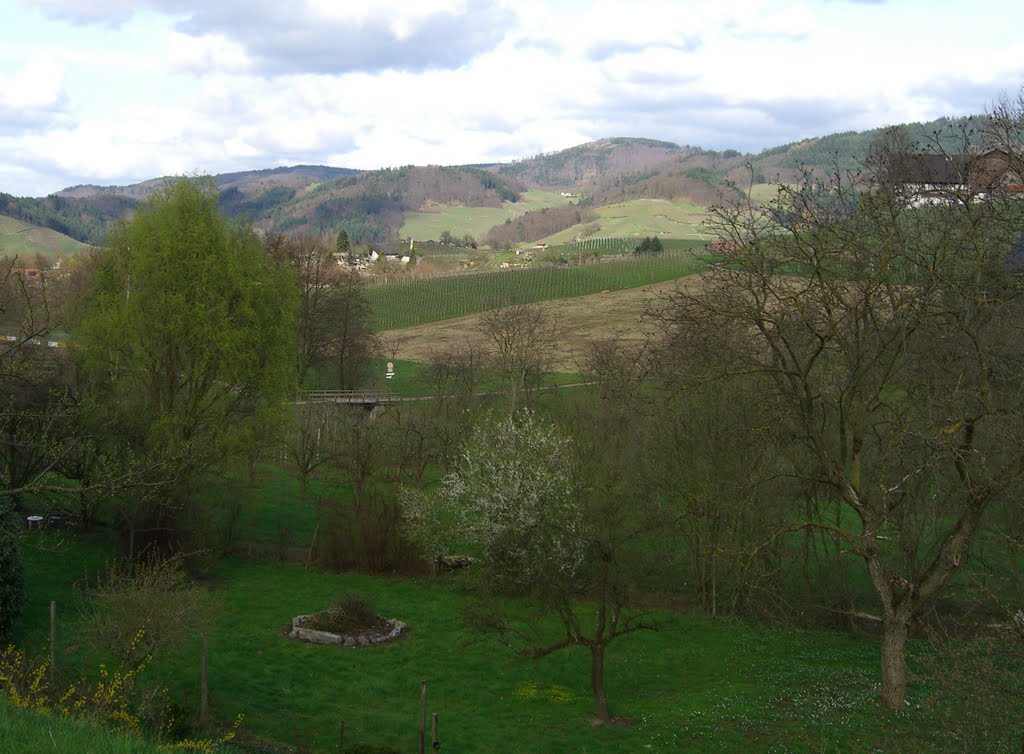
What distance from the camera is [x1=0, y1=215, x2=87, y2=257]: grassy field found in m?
162

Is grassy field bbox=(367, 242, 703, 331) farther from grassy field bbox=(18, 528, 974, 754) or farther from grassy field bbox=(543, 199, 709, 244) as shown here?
grassy field bbox=(543, 199, 709, 244)

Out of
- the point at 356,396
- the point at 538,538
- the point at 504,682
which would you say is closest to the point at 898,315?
the point at 538,538

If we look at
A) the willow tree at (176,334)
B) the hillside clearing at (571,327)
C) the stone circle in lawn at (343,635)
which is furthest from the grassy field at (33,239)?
the stone circle in lawn at (343,635)

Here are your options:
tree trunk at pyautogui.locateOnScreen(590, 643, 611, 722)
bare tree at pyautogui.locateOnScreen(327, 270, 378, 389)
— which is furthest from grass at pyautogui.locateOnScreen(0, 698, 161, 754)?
bare tree at pyautogui.locateOnScreen(327, 270, 378, 389)

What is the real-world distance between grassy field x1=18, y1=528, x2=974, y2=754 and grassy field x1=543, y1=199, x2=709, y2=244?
143 metres

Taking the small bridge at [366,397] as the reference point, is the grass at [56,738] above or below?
above

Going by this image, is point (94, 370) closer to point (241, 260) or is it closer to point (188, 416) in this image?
point (188, 416)

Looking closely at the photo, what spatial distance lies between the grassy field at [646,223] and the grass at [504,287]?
2480 inches

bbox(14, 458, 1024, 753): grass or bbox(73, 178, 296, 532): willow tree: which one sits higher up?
bbox(73, 178, 296, 532): willow tree

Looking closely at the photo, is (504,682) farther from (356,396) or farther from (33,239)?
(33,239)

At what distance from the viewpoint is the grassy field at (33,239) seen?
16250 centimetres

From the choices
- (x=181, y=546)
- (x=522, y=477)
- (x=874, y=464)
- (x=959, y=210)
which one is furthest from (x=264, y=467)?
(x=959, y=210)

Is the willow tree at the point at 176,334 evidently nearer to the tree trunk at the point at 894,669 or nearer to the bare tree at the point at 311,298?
the bare tree at the point at 311,298

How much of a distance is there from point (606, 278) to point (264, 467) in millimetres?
63087
